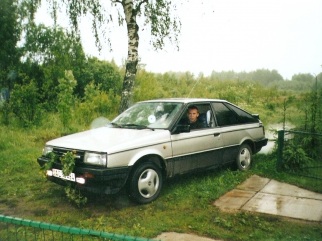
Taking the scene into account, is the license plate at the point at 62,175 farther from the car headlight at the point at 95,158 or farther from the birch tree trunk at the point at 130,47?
the birch tree trunk at the point at 130,47

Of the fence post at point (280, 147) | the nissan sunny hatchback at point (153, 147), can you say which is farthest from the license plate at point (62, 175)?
the fence post at point (280, 147)

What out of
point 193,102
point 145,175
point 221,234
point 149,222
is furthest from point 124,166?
point 193,102

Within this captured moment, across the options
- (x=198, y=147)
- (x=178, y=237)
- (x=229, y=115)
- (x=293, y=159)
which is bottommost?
(x=178, y=237)

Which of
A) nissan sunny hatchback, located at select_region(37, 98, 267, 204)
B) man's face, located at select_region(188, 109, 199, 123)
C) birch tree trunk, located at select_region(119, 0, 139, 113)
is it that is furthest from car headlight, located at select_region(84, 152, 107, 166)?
birch tree trunk, located at select_region(119, 0, 139, 113)

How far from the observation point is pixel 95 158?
469 cm

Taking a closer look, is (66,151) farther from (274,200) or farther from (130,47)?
(130,47)

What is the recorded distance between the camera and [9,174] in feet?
23.8

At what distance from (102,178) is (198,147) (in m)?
2.08

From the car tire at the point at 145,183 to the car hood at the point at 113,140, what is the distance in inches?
15.3

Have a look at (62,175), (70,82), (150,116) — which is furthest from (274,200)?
(70,82)

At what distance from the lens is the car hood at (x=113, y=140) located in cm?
479

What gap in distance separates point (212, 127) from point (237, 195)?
4.60 ft

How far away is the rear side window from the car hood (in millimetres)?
1610

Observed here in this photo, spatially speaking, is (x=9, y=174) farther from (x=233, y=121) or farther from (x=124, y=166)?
(x=233, y=121)
